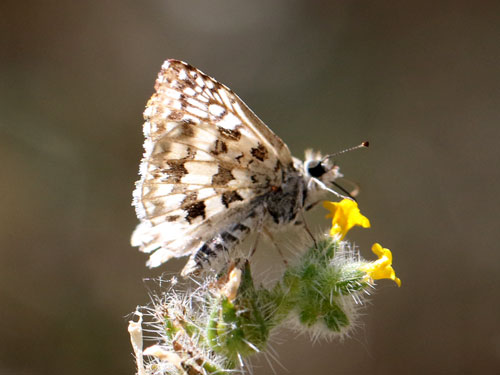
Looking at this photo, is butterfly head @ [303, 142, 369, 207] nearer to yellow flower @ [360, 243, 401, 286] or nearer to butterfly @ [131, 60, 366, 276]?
butterfly @ [131, 60, 366, 276]

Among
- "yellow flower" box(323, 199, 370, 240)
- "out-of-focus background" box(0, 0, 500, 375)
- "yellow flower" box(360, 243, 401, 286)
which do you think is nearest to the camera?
"yellow flower" box(360, 243, 401, 286)

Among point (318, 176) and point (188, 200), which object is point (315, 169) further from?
point (188, 200)

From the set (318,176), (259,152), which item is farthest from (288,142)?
(259,152)

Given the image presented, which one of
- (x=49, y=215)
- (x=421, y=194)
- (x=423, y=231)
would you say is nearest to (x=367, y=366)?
(x=423, y=231)

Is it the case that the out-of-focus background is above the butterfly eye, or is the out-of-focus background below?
above

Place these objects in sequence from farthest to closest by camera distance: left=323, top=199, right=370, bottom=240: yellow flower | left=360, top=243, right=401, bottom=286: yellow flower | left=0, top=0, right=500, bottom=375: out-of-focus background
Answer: left=0, top=0, right=500, bottom=375: out-of-focus background < left=323, top=199, right=370, bottom=240: yellow flower < left=360, top=243, right=401, bottom=286: yellow flower

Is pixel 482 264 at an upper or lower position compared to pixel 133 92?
lower

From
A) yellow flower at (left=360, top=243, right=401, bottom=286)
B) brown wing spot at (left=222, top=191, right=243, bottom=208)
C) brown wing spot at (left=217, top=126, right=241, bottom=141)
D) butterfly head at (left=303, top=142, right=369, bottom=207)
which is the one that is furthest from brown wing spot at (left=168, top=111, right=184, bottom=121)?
yellow flower at (left=360, top=243, right=401, bottom=286)

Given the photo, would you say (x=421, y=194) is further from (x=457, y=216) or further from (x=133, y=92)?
(x=133, y=92)

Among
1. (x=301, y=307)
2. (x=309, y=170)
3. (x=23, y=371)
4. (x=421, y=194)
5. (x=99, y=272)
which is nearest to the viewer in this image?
(x=301, y=307)
